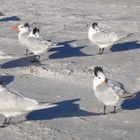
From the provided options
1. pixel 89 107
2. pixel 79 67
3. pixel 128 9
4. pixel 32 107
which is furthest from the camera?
pixel 128 9

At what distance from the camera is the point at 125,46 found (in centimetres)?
1223

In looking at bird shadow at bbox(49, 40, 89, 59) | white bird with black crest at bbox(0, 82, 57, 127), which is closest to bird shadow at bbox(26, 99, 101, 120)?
white bird with black crest at bbox(0, 82, 57, 127)

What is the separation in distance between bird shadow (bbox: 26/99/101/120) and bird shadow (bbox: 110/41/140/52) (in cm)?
399

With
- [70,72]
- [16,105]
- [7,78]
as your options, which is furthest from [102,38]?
[16,105]

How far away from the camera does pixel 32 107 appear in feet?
22.0

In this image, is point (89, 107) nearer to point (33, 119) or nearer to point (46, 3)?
point (33, 119)

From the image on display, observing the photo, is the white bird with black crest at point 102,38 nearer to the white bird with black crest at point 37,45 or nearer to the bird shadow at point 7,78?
the white bird with black crest at point 37,45

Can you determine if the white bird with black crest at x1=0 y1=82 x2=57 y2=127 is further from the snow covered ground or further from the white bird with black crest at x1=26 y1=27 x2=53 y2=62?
the white bird with black crest at x1=26 y1=27 x2=53 y2=62

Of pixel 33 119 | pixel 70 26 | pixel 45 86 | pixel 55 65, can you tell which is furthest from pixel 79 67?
pixel 70 26

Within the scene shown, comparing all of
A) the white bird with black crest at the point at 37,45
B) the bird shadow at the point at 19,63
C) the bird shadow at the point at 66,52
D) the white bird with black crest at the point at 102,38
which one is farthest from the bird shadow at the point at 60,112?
the white bird with black crest at the point at 102,38

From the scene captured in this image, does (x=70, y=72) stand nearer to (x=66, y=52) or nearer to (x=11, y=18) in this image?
(x=66, y=52)

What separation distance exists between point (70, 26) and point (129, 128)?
763 centimetres

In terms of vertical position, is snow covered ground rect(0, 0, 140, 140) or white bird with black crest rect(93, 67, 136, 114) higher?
white bird with black crest rect(93, 67, 136, 114)

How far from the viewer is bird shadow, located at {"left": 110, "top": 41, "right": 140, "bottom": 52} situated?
39.2 feet
